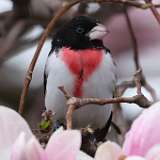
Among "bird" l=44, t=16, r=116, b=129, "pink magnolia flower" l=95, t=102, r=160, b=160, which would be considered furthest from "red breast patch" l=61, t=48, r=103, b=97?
"pink magnolia flower" l=95, t=102, r=160, b=160

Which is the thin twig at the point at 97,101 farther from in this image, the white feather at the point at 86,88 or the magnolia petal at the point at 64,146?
the white feather at the point at 86,88

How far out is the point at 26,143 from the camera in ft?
1.32

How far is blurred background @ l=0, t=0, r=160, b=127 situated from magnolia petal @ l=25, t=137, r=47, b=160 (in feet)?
2.36

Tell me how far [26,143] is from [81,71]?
0.68m

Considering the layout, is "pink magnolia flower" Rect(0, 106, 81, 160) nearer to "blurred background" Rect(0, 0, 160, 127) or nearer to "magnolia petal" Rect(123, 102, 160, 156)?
"magnolia petal" Rect(123, 102, 160, 156)

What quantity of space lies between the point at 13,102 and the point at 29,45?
123mm

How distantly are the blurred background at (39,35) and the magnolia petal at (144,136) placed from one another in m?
0.72

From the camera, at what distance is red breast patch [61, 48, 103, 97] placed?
1.07 meters

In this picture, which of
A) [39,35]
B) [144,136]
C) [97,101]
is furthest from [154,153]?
[39,35]

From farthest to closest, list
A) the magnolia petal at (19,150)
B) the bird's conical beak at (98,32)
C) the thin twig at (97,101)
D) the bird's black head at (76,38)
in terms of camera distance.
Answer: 1. the bird's black head at (76,38)
2. the bird's conical beak at (98,32)
3. the thin twig at (97,101)
4. the magnolia petal at (19,150)

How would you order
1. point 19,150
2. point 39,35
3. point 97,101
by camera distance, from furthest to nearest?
point 39,35
point 97,101
point 19,150

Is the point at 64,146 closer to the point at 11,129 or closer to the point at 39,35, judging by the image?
the point at 11,129

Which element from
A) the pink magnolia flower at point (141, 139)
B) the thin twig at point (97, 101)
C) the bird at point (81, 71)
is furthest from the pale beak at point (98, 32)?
the pink magnolia flower at point (141, 139)

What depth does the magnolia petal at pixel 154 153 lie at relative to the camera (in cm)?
40
